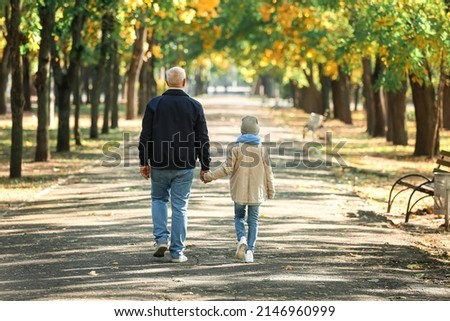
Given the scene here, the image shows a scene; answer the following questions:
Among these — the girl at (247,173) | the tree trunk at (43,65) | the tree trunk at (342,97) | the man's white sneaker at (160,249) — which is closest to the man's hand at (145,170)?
the girl at (247,173)

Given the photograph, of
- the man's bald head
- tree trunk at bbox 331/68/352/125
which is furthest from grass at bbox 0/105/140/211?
tree trunk at bbox 331/68/352/125

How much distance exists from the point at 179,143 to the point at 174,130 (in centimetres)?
20

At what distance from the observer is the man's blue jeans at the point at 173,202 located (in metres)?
11.8

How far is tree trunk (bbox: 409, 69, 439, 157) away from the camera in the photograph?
29.9 meters

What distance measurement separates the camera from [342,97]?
54344 mm

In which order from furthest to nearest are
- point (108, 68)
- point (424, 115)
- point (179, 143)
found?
point (108, 68) → point (424, 115) → point (179, 143)

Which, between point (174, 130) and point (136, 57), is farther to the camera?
point (136, 57)

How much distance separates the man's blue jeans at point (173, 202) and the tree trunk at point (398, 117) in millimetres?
23378

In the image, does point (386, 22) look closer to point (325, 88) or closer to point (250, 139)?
point (250, 139)

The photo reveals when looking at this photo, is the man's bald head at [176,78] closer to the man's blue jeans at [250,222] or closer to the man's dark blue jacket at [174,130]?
the man's dark blue jacket at [174,130]

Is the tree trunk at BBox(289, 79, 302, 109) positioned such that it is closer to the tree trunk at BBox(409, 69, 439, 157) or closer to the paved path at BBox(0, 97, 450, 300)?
the tree trunk at BBox(409, 69, 439, 157)

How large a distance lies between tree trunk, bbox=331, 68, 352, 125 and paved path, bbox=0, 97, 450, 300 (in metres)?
33.3

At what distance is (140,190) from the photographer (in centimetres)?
2020

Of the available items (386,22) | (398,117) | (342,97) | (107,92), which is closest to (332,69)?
(342,97)
